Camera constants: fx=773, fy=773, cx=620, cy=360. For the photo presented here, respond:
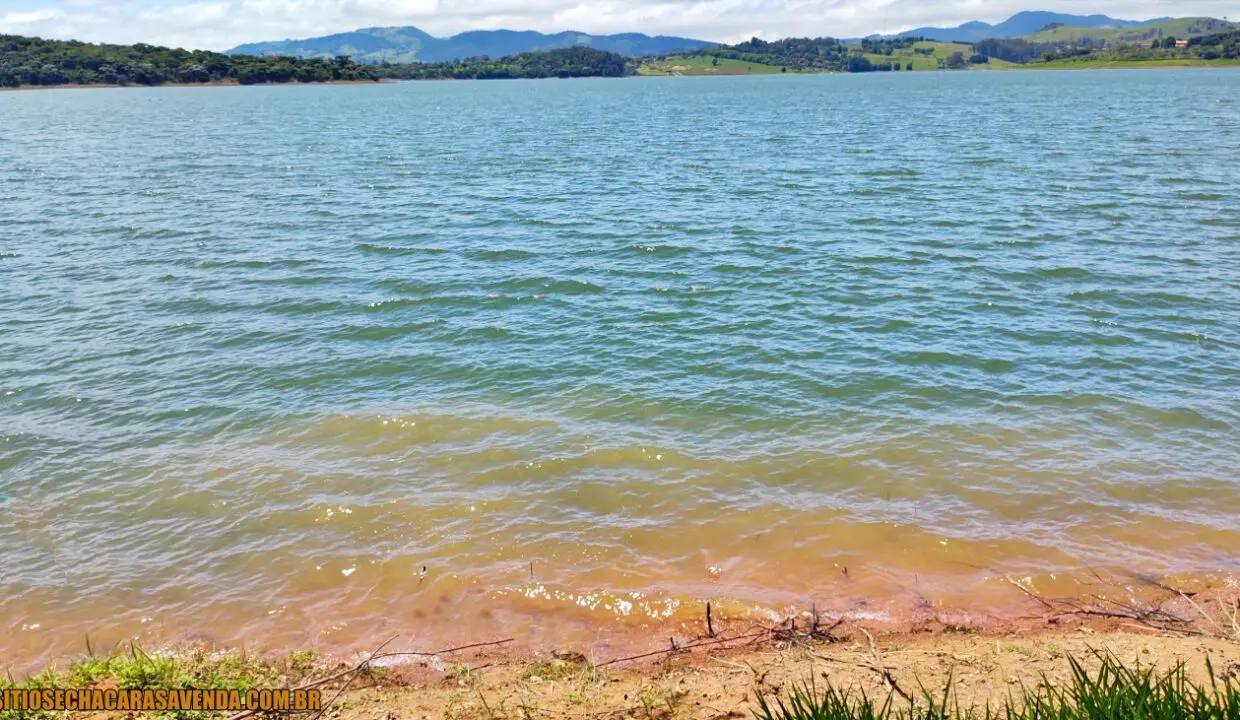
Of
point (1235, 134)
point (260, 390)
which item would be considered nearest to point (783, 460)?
point (260, 390)

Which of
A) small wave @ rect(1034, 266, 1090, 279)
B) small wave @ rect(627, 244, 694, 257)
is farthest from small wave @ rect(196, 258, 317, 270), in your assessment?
small wave @ rect(1034, 266, 1090, 279)

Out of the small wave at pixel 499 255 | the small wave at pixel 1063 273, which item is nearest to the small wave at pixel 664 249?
the small wave at pixel 499 255

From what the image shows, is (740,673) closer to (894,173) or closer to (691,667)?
(691,667)

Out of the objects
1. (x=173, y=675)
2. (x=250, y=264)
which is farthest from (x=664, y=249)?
(x=173, y=675)

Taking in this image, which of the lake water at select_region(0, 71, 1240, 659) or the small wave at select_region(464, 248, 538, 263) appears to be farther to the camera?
the small wave at select_region(464, 248, 538, 263)

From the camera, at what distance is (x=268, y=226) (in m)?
30.8

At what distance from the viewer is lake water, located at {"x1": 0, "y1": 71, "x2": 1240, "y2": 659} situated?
1041 centimetres

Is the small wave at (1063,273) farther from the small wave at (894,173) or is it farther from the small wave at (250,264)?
the small wave at (250,264)

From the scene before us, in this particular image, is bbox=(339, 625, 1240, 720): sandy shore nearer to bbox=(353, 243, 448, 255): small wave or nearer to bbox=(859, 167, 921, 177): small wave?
bbox=(353, 243, 448, 255): small wave

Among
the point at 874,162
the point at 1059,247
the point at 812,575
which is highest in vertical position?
the point at 874,162

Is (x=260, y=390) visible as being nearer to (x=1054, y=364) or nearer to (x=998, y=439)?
(x=998, y=439)

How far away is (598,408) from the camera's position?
15641 mm

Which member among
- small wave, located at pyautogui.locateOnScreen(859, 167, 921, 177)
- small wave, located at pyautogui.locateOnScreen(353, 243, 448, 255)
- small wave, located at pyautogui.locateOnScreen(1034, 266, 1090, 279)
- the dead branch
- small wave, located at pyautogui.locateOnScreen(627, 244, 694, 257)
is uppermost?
small wave, located at pyautogui.locateOnScreen(859, 167, 921, 177)

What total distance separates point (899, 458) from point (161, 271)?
22816mm
